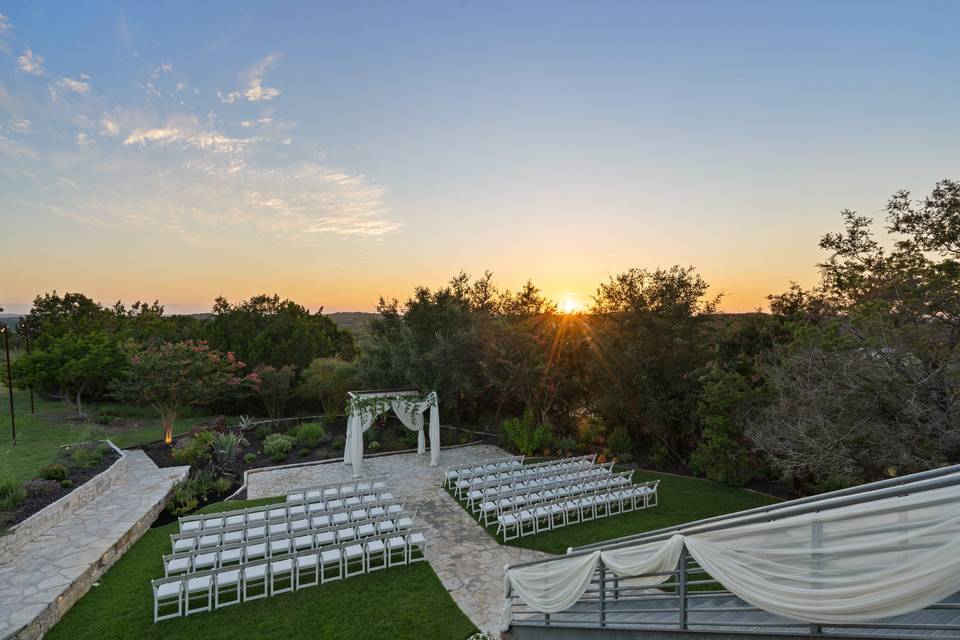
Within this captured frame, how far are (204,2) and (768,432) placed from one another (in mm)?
16888

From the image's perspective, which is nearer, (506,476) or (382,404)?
(506,476)

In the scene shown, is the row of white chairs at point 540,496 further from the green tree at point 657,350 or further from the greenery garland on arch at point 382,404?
the greenery garland on arch at point 382,404

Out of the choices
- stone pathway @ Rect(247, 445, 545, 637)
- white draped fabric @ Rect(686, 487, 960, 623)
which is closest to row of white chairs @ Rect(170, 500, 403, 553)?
stone pathway @ Rect(247, 445, 545, 637)

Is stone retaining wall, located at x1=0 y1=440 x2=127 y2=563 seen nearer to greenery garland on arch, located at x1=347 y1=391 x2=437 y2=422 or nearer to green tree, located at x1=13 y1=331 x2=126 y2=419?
greenery garland on arch, located at x1=347 y1=391 x2=437 y2=422

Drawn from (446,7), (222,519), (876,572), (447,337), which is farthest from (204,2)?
(876,572)

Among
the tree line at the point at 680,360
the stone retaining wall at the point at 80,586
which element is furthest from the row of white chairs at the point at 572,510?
the stone retaining wall at the point at 80,586

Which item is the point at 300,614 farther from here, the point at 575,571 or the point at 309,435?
the point at 309,435

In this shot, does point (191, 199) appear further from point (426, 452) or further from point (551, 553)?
point (551, 553)

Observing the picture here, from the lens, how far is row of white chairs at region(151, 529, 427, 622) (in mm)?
7402

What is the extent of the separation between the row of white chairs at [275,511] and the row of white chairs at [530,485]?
7.75 ft

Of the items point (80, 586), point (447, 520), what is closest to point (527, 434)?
point (447, 520)

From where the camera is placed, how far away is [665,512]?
37.7 ft

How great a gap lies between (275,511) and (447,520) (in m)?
4.07

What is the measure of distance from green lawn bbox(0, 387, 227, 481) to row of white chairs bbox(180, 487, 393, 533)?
6.42 meters
